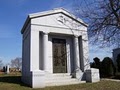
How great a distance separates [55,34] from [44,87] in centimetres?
486

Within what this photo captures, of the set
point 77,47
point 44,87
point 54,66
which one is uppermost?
point 77,47

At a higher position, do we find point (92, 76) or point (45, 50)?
point (45, 50)

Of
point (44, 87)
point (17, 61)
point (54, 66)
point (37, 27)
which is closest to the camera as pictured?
point (44, 87)

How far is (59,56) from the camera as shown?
1480 cm

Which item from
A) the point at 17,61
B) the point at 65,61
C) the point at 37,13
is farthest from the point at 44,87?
the point at 17,61

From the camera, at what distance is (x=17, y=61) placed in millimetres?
88250

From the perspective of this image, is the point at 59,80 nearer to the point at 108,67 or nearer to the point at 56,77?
the point at 56,77

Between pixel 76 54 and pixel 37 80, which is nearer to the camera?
pixel 37 80

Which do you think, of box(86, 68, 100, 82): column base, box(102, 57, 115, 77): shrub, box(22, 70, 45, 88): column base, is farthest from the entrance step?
box(102, 57, 115, 77): shrub

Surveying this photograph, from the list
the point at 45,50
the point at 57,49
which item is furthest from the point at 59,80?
the point at 57,49

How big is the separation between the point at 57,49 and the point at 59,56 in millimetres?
588

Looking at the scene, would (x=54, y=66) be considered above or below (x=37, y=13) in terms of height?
below

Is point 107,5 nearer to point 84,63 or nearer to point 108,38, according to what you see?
point 108,38

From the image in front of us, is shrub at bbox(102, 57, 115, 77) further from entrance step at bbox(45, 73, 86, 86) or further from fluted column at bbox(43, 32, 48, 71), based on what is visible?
fluted column at bbox(43, 32, 48, 71)
